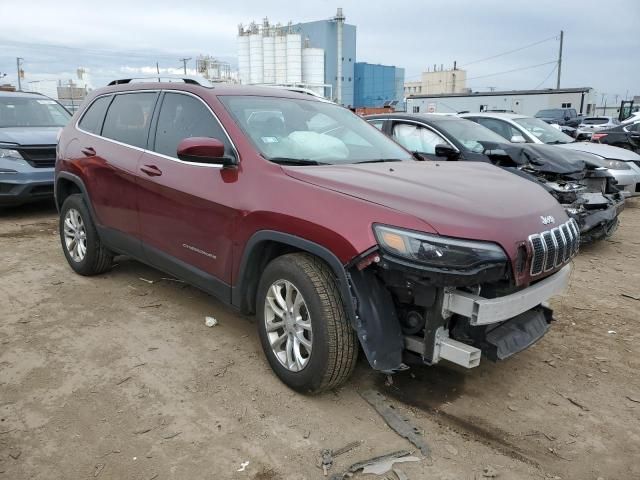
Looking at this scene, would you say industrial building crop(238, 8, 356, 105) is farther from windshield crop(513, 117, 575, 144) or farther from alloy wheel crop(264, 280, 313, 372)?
alloy wheel crop(264, 280, 313, 372)

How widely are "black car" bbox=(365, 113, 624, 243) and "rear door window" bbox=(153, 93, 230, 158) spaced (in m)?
3.22

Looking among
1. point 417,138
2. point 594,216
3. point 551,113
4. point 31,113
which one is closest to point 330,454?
point 594,216

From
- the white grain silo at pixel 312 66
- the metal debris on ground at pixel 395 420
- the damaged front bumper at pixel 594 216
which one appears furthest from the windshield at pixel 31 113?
the white grain silo at pixel 312 66

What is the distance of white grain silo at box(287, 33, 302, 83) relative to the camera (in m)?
40.5

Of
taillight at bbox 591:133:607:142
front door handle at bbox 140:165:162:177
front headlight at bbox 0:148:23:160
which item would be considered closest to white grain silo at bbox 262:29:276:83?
taillight at bbox 591:133:607:142

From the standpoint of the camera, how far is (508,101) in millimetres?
38406

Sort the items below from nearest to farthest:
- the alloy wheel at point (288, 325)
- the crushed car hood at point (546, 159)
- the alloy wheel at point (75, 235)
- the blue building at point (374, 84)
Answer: the alloy wheel at point (288, 325)
the alloy wheel at point (75, 235)
the crushed car hood at point (546, 159)
the blue building at point (374, 84)

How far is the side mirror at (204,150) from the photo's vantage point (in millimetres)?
3229

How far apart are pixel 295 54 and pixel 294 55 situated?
0.11 metres

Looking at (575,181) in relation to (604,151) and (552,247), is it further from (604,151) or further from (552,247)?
(552,247)

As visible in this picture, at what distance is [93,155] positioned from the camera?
471 cm

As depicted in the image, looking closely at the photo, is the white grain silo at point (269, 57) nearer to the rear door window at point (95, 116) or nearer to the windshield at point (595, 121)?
the windshield at point (595, 121)

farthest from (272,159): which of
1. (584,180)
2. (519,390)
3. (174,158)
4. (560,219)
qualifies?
(584,180)

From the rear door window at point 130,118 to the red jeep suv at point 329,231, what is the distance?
2cm
